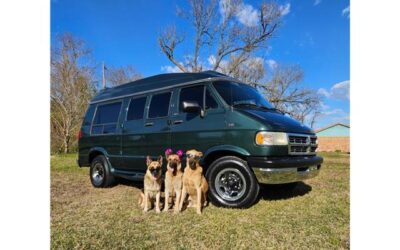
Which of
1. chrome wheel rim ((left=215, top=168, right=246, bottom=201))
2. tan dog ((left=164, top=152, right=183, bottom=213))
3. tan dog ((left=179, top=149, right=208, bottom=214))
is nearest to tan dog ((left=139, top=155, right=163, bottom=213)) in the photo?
tan dog ((left=164, top=152, right=183, bottom=213))

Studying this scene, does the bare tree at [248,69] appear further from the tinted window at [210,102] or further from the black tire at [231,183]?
the black tire at [231,183]

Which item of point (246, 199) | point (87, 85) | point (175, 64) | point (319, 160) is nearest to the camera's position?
point (246, 199)

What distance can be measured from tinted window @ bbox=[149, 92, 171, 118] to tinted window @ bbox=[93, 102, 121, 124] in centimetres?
97

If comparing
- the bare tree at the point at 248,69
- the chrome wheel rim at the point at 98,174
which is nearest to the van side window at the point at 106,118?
the chrome wheel rim at the point at 98,174

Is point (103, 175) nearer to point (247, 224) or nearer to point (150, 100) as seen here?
point (150, 100)

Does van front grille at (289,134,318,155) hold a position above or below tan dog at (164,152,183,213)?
above

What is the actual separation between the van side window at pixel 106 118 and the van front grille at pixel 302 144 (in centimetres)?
323

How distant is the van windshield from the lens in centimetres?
419

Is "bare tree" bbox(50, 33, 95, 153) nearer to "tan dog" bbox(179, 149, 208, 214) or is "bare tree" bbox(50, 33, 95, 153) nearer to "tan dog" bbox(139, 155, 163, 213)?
"tan dog" bbox(139, 155, 163, 213)

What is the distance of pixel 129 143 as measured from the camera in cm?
517

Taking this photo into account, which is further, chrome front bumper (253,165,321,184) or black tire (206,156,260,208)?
black tire (206,156,260,208)

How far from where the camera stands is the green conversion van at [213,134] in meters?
3.69
